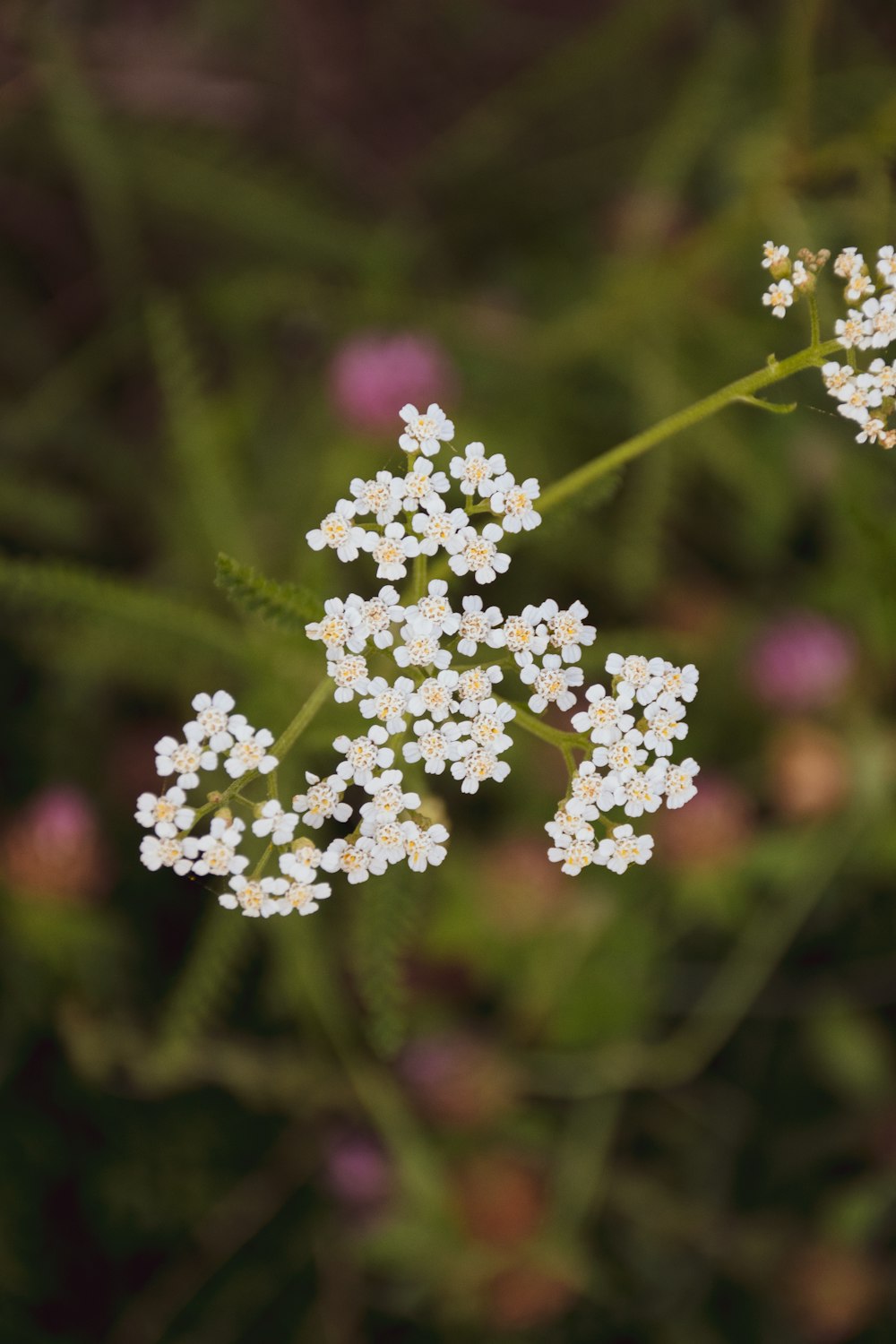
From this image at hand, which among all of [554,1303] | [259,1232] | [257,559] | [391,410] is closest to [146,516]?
[257,559]

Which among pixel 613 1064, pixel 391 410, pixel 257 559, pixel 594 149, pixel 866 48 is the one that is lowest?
pixel 613 1064

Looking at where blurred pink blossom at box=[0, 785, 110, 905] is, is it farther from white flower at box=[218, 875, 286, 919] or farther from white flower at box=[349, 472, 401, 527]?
white flower at box=[349, 472, 401, 527]

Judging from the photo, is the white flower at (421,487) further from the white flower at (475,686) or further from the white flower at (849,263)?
the white flower at (849,263)

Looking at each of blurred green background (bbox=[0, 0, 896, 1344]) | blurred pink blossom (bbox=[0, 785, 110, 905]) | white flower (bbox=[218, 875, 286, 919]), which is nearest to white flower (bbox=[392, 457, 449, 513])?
white flower (bbox=[218, 875, 286, 919])

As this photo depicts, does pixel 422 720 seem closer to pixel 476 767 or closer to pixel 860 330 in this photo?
pixel 476 767

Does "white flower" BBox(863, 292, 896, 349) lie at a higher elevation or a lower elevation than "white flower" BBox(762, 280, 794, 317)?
lower

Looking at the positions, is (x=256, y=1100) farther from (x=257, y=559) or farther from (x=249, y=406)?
(x=249, y=406)
